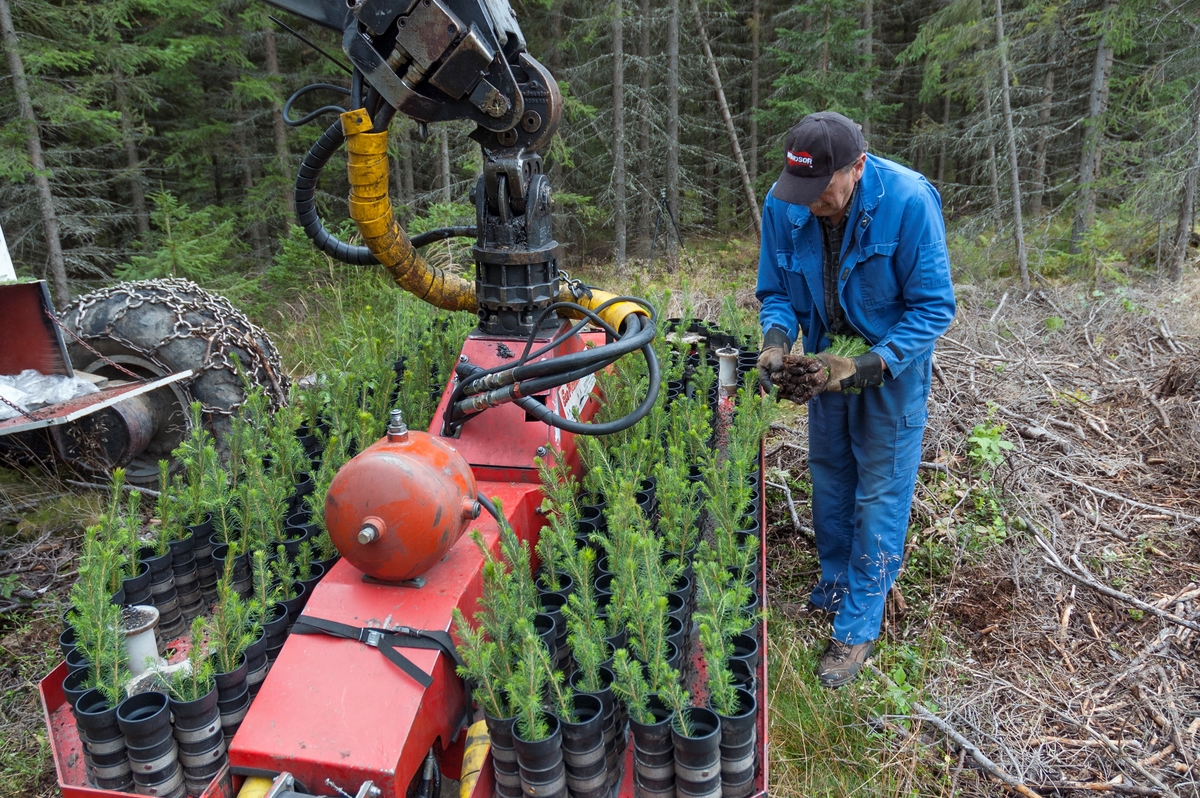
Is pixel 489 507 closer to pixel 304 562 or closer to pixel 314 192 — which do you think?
pixel 304 562

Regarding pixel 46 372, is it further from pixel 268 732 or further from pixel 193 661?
pixel 268 732

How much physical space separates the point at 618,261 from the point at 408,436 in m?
12.5

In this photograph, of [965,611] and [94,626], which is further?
[965,611]

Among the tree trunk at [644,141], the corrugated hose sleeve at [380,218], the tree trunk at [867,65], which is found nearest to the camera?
the corrugated hose sleeve at [380,218]

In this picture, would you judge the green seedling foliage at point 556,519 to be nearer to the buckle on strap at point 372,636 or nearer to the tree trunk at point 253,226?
the buckle on strap at point 372,636

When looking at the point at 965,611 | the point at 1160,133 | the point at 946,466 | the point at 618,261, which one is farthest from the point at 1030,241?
the point at 965,611

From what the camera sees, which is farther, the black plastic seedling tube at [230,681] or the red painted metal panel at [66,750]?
the black plastic seedling tube at [230,681]

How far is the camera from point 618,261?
1487cm

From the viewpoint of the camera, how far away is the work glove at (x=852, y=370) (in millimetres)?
3152

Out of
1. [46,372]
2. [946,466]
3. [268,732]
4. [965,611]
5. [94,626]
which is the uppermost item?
[46,372]

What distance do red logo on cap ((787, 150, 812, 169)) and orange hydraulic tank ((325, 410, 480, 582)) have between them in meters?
1.87

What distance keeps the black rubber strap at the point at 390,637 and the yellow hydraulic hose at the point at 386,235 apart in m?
1.70

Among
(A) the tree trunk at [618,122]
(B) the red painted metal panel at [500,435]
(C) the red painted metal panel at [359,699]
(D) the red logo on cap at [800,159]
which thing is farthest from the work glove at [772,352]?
(A) the tree trunk at [618,122]

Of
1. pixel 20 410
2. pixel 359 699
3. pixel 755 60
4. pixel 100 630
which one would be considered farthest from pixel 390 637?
pixel 755 60
